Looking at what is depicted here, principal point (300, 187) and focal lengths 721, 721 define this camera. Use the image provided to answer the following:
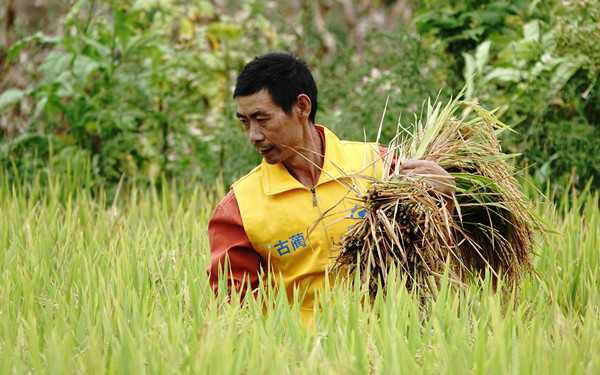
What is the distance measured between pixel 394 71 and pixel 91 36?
80.7 inches

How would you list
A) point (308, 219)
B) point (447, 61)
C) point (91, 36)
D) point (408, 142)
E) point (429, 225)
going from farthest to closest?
point (91, 36) → point (447, 61) → point (408, 142) → point (308, 219) → point (429, 225)

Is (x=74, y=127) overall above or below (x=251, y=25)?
below

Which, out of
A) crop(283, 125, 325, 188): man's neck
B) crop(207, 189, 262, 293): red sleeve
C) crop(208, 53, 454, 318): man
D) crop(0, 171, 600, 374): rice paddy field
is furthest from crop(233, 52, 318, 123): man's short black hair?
crop(0, 171, 600, 374): rice paddy field

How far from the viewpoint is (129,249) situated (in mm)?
2672

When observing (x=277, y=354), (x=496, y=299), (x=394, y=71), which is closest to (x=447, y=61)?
(x=394, y=71)

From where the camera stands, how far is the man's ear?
2.20 metres

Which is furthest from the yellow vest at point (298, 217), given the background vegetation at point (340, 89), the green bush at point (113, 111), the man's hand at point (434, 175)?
the green bush at point (113, 111)

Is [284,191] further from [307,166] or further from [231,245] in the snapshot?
[231,245]

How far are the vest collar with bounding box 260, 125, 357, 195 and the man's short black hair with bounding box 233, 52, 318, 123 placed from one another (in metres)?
0.19

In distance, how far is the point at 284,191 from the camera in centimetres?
220

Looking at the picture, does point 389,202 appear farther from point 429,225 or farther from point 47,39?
point 47,39

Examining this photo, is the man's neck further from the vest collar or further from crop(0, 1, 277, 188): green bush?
crop(0, 1, 277, 188): green bush

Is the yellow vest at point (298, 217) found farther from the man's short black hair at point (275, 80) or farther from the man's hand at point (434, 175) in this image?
the man's short black hair at point (275, 80)

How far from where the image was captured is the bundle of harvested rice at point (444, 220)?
1919mm
